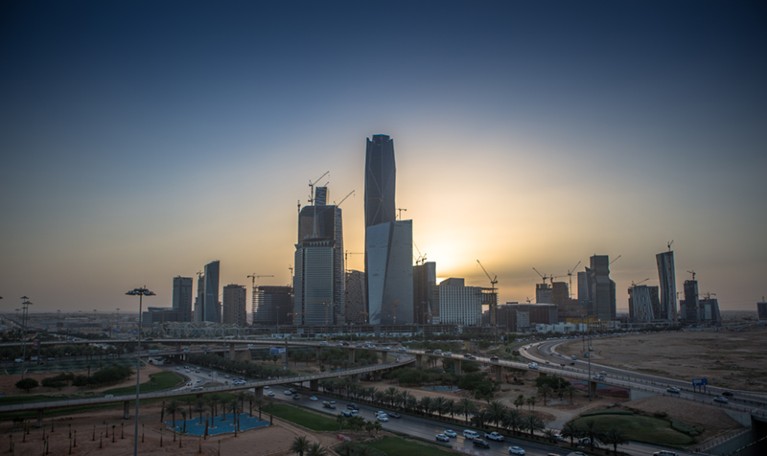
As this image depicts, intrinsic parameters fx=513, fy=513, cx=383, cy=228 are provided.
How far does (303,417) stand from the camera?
7288cm

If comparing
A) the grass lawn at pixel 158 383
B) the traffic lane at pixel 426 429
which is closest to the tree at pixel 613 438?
the traffic lane at pixel 426 429

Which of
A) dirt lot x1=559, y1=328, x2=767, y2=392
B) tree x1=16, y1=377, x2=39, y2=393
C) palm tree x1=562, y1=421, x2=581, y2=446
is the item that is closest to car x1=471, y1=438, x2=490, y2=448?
palm tree x1=562, y1=421, x2=581, y2=446

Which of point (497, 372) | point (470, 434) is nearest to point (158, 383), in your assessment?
point (497, 372)

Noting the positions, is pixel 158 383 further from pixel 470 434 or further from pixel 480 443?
pixel 480 443

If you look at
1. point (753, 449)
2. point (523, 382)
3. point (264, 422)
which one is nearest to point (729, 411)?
point (753, 449)

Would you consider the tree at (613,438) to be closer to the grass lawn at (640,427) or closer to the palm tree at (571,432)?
the palm tree at (571,432)

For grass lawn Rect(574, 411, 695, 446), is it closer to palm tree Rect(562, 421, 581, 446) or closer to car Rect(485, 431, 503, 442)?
palm tree Rect(562, 421, 581, 446)

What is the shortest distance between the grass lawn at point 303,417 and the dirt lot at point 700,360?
242 ft

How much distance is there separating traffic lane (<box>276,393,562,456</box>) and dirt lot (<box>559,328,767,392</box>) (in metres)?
59.4

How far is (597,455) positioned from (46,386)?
329ft

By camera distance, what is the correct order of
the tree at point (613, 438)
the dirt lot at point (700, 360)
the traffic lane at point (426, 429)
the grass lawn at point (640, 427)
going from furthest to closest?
the dirt lot at point (700, 360) → the grass lawn at point (640, 427) → the traffic lane at point (426, 429) → the tree at point (613, 438)

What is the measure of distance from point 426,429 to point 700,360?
109 m

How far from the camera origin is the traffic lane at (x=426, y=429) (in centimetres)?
5431

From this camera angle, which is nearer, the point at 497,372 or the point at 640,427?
the point at 640,427
